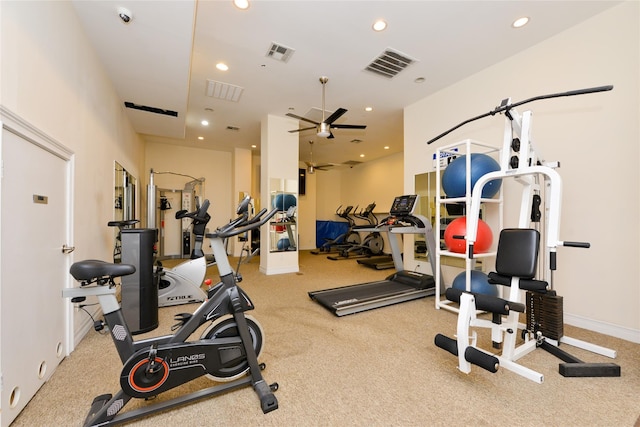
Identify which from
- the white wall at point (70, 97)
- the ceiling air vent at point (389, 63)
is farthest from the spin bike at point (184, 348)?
the ceiling air vent at point (389, 63)

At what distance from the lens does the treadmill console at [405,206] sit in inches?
148

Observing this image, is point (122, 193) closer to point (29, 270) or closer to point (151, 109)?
point (151, 109)

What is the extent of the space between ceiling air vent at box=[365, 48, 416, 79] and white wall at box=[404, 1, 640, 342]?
144 centimetres

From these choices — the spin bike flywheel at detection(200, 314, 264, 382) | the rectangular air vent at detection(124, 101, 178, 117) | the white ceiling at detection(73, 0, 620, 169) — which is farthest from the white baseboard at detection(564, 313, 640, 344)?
the rectangular air vent at detection(124, 101, 178, 117)

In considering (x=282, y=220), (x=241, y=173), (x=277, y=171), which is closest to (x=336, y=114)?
(x=277, y=171)

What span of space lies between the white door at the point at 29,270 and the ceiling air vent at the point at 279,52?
2.55 meters

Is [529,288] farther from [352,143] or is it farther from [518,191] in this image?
[352,143]

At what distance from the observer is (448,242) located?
3.28 metres

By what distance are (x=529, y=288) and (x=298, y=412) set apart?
185 cm

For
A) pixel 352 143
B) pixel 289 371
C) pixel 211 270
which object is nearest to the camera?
pixel 289 371

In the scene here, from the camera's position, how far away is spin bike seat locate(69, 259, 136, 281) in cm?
132

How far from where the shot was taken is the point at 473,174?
10.1 ft

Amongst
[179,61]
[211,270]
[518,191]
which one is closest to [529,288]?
[518,191]

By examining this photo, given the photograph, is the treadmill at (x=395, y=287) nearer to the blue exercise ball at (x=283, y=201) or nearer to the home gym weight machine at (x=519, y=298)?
the home gym weight machine at (x=519, y=298)
